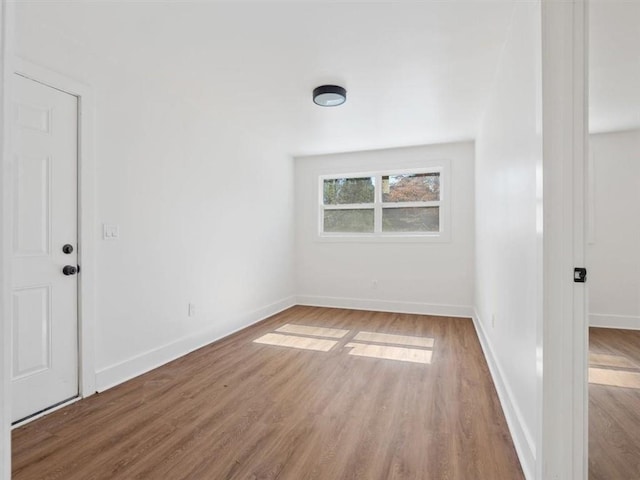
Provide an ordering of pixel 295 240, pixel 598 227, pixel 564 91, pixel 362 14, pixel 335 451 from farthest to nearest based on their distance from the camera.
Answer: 1. pixel 295 240
2. pixel 598 227
3. pixel 362 14
4. pixel 335 451
5. pixel 564 91

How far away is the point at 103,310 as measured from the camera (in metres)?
2.44

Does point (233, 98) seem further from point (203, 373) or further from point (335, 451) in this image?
point (335, 451)

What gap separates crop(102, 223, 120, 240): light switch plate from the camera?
2447 millimetres

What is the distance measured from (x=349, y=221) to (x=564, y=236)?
3926mm

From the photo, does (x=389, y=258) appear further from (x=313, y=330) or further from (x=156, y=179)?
(x=156, y=179)

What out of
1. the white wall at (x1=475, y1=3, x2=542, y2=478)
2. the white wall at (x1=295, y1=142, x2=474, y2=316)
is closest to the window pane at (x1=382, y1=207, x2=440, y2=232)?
the white wall at (x1=295, y1=142, x2=474, y2=316)

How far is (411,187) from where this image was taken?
491 cm

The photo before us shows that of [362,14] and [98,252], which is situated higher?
[362,14]

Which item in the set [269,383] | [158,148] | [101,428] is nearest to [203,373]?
[269,383]

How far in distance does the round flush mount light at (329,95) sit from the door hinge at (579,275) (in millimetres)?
2198

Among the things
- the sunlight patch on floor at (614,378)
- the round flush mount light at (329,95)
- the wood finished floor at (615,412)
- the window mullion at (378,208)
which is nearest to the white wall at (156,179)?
the round flush mount light at (329,95)

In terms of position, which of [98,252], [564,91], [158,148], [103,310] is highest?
[158,148]

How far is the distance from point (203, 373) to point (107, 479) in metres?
1.18

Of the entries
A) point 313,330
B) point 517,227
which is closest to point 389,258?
point 313,330
